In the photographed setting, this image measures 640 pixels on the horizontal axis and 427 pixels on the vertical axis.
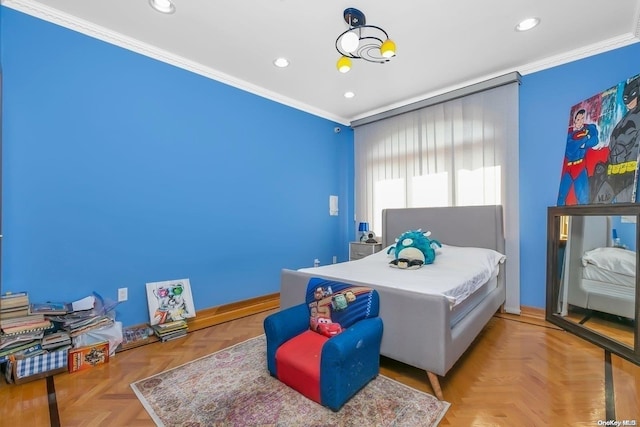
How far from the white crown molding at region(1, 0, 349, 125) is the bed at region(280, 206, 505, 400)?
2.46m

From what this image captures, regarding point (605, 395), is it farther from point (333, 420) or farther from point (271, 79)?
point (271, 79)

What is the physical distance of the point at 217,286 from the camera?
11.0 ft

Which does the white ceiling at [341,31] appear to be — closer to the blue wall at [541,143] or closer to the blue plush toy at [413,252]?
the blue wall at [541,143]

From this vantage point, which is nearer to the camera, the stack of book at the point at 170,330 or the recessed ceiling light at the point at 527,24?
the recessed ceiling light at the point at 527,24

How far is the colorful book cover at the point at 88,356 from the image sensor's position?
215 centimetres

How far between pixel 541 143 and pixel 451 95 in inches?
46.2

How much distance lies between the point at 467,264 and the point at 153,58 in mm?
3696

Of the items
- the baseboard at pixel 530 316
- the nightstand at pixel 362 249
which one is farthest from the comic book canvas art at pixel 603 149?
the nightstand at pixel 362 249

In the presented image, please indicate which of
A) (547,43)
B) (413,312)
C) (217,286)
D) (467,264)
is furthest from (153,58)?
(547,43)

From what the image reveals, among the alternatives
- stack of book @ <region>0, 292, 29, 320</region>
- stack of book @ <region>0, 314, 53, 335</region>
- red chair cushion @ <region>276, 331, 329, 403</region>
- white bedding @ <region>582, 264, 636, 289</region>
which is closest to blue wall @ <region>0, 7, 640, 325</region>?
stack of book @ <region>0, 292, 29, 320</region>

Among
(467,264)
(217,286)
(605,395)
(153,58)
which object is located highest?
(153,58)

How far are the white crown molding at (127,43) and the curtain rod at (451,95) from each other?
1.45 metres

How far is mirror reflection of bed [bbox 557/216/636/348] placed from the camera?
2.33m

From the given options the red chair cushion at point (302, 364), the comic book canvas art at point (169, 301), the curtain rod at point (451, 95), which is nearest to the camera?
the red chair cushion at point (302, 364)
